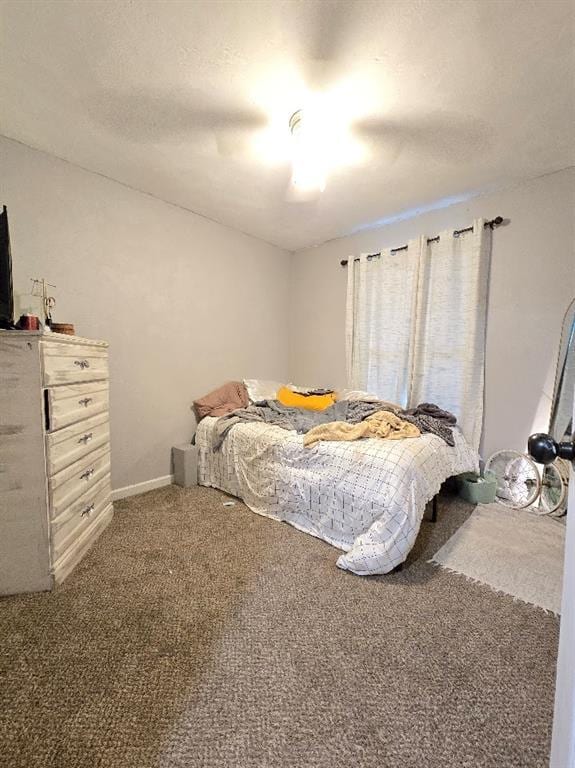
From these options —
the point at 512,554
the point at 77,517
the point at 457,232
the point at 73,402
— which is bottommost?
the point at 512,554

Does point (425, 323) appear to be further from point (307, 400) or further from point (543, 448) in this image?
point (543, 448)

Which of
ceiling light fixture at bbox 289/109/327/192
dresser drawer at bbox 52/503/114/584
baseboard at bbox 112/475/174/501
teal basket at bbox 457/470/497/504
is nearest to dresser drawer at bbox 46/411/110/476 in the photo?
dresser drawer at bbox 52/503/114/584

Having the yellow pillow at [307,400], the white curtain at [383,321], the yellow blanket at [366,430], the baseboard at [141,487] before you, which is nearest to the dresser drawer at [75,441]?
the baseboard at [141,487]

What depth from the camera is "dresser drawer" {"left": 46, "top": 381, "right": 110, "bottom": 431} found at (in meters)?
1.47

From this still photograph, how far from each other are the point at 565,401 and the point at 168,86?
2983 millimetres

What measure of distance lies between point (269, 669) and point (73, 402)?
150 cm

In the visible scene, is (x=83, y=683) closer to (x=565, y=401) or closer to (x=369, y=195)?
(x=565, y=401)

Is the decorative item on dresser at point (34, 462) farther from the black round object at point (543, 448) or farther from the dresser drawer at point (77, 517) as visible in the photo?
the black round object at point (543, 448)

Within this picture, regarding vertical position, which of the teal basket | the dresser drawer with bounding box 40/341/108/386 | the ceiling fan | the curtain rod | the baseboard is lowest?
the baseboard

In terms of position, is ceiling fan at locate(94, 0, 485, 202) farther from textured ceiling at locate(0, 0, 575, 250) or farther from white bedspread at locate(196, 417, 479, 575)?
white bedspread at locate(196, 417, 479, 575)

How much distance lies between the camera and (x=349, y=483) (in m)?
1.76

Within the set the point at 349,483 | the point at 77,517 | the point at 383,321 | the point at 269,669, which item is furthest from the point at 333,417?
the point at 77,517

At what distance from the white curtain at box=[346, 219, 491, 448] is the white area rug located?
0.66 m

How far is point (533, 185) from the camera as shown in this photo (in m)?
2.30
